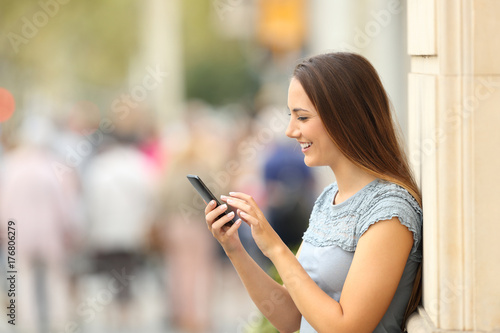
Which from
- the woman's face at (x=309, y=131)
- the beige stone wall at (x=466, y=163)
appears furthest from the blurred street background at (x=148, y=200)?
the beige stone wall at (x=466, y=163)

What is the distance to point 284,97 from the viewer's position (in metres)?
12.7

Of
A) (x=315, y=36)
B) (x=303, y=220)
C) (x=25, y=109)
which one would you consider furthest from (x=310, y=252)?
(x=25, y=109)

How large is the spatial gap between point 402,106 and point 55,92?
9.00m

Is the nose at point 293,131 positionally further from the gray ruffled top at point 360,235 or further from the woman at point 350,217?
the gray ruffled top at point 360,235

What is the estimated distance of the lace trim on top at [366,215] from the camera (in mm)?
2174

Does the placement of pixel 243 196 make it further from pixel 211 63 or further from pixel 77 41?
pixel 211 63

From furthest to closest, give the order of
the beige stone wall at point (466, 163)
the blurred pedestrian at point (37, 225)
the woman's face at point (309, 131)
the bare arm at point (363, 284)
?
the blurred pedestrian at point (37, 225), the woman's face at point (309, 131), the bare arm at point (363, 284), the beige stone wall at point (466, 163)

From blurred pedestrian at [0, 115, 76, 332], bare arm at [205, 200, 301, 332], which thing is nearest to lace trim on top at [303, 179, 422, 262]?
bare arm at [205, 200, 301, 332]

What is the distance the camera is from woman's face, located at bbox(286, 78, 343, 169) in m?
2.35

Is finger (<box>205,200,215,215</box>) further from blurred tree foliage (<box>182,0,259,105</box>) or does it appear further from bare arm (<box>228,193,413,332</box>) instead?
blurred tree foliage (<box>182,0,259,105</box>)

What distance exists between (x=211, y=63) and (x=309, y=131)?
1569 centimetres

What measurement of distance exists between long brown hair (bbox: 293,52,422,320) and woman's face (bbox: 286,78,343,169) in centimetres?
3

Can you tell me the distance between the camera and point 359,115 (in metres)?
2.30

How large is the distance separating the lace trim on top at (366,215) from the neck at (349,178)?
33mm
